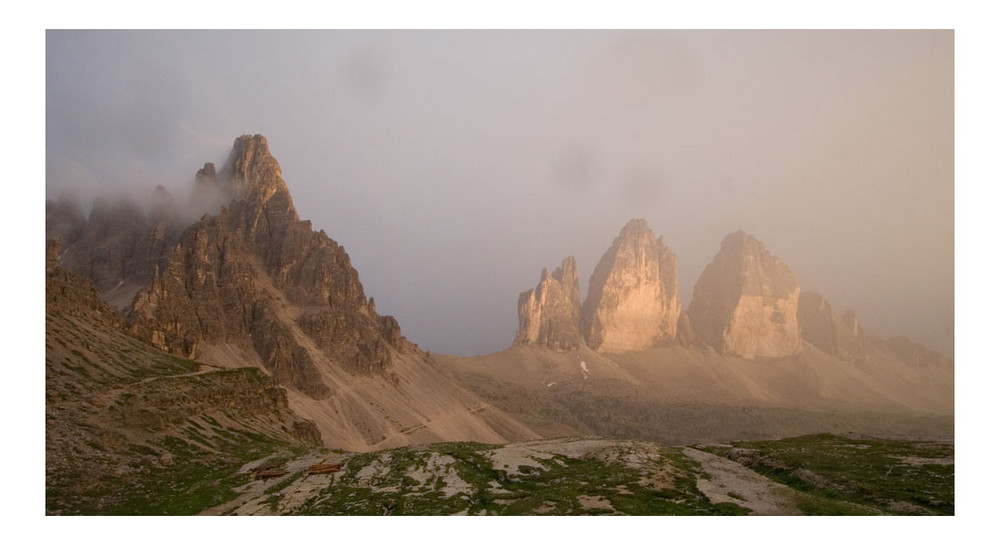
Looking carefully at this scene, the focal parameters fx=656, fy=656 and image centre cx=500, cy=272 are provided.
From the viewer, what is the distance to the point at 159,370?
10075 cm

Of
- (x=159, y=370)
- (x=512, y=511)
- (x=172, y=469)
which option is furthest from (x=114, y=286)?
(x=512, y=511)

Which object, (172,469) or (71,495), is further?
(172,469)

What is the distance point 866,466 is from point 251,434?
7683 centimetres

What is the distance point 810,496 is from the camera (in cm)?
4156

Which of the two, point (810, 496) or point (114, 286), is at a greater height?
point (114, 286)

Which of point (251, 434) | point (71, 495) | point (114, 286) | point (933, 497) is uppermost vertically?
point (114, 286)

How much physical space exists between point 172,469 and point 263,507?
83.8ft

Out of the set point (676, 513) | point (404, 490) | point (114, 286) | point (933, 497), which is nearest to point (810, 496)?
point (933, 497)

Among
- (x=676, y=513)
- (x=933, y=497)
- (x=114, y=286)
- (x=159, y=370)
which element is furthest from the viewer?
(x=114, y=286)

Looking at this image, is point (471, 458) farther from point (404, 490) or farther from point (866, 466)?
point (866, 466)

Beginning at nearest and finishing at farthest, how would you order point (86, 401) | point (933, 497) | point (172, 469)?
point (933, 497)
point (172, 469)
point (86, 401)

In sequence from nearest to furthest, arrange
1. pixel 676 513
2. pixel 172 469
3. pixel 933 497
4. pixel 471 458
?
pixel 676 513, pixel 933 497, pixel 471 458, pixel 172 469

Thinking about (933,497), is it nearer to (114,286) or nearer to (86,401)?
(86,401)

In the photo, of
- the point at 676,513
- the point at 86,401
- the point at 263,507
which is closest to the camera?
the point at 676,513
